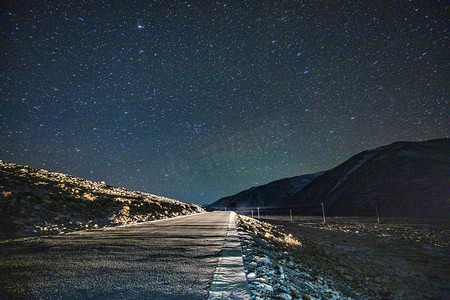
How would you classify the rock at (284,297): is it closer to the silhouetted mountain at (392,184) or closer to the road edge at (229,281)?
the road edge at (229,281)

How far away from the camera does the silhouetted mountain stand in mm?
43562

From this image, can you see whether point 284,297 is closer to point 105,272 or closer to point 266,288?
point 266,288

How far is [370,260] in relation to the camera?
1094cm

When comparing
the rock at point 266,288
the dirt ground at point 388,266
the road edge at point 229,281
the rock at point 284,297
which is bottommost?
the dirt ground at point 388,266

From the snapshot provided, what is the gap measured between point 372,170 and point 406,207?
19.2m

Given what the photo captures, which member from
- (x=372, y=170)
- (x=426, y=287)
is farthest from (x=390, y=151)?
(x=426, y=287)

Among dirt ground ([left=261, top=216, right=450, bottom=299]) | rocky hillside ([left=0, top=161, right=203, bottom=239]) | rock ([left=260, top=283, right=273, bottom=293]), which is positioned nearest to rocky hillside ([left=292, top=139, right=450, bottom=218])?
dirt ground ([left=261, top=216, right=450, bottom=299])

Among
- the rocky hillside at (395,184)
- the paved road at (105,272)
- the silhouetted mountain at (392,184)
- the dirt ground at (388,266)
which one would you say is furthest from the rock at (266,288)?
the rocky hillside at (395,184)

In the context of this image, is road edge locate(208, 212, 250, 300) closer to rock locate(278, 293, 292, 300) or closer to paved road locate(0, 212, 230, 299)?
paved road locate(0, 212, 230, 299)

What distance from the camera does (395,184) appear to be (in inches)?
2050

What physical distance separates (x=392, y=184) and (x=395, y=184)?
62 centimetres

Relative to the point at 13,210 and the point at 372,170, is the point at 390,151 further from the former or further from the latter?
the point at 13,210

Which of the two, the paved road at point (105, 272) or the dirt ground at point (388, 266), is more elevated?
the paved road at point (105, 272)

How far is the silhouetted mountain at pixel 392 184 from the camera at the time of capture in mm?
43562
